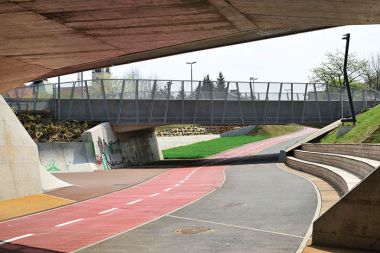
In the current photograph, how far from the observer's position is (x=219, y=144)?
79750 mm

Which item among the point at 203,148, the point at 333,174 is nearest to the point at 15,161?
the point at 333,174

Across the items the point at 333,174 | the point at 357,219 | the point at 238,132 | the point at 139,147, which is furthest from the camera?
the point at 238,132

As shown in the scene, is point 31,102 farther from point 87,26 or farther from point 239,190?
point 87,26

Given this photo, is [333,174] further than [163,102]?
No

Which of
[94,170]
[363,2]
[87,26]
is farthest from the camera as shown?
[94,170]

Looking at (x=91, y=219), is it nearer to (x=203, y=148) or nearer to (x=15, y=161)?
(x=15, y=161)

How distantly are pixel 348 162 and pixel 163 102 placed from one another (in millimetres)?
27955

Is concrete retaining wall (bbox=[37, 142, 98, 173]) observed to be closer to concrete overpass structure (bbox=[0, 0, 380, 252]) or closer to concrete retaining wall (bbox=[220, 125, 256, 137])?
concrete overpass structure (bbox=[0, 0, 380, 252])

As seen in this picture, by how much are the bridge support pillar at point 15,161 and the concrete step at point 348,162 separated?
14.1 m

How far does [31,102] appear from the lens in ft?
154

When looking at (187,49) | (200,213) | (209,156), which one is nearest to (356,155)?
(200,213)

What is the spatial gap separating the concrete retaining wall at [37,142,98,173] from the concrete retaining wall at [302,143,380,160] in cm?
1795

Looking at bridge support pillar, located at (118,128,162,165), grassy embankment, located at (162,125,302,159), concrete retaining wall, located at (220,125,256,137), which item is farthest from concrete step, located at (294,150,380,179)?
concrete retaining wall, located at (220,125,256,137)

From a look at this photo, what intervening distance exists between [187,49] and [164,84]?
37.0 metres
